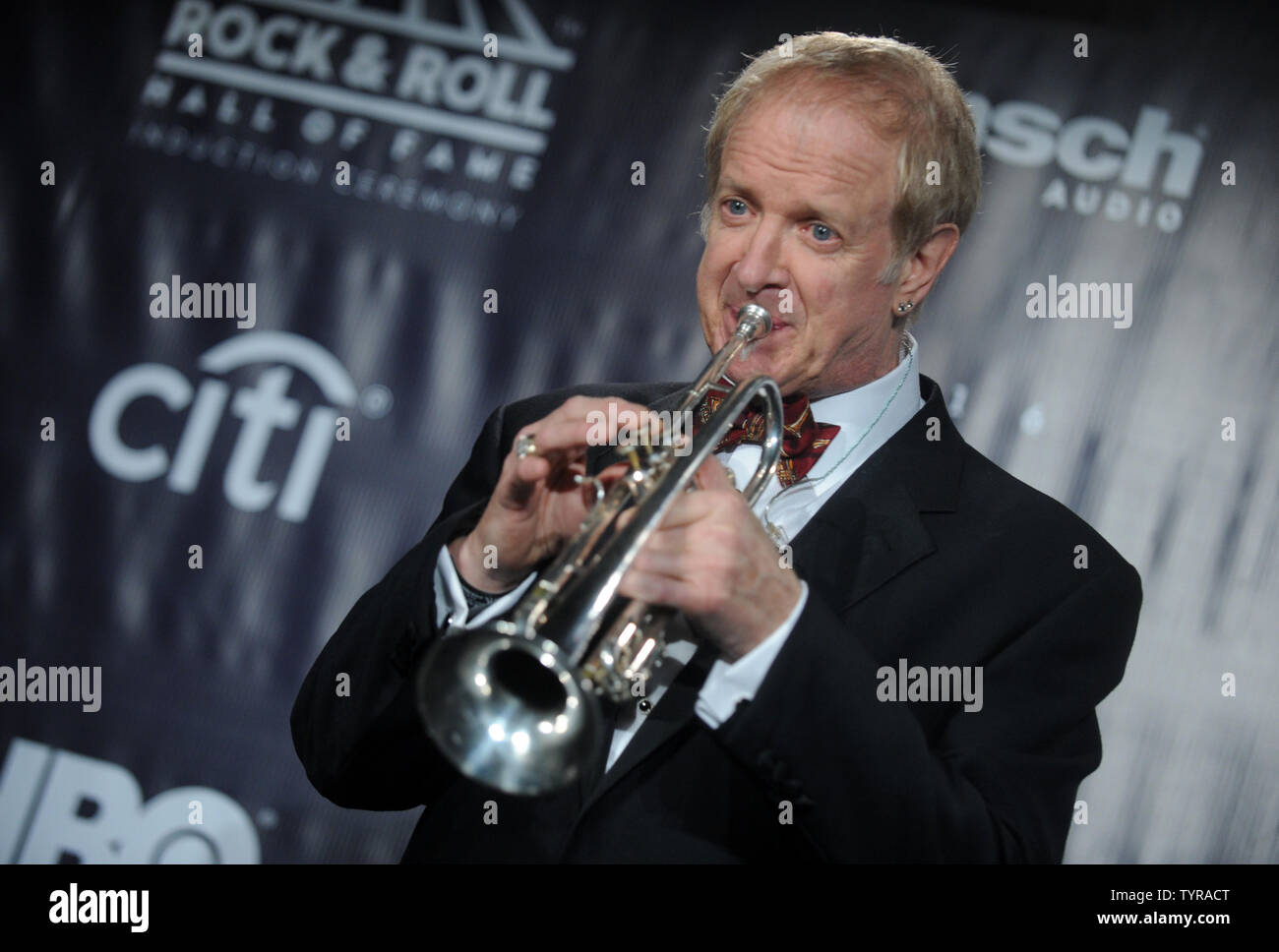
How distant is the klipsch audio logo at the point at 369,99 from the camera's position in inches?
157

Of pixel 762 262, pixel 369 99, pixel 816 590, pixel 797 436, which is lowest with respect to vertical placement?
pixel 816 590

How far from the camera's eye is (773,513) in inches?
101

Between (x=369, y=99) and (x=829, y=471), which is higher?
(x=369, y=99)

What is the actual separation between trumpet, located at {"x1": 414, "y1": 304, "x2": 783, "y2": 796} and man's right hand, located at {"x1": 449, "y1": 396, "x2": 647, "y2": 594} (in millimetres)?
122

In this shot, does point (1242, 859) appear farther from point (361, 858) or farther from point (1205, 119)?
point (361, 858)

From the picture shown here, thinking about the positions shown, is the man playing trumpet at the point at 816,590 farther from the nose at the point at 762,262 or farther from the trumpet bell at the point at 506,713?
the trumpet bell at the point at 506,713

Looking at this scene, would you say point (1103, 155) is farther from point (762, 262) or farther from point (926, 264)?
point (762, 262)

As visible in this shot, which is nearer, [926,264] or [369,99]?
[926,264]

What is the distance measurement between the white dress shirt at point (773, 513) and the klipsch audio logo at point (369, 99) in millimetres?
1719

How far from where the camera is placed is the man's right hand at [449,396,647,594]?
214 centimetres

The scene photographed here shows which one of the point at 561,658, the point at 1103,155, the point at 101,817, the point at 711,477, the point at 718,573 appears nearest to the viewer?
the point at 561,658

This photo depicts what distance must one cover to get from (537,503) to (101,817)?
2.45 m

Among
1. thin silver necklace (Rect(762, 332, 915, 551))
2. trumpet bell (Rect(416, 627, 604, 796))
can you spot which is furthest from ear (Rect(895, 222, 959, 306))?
trumpet bell (Rect(416, 627, 604, 796))

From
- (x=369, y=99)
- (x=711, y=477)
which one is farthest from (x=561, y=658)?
(x=369, y=99)
